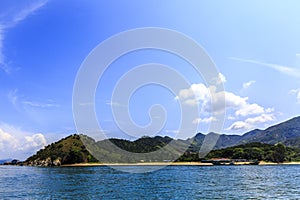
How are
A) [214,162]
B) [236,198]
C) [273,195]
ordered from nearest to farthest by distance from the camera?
[236,198] < [273,195] < [214,162]

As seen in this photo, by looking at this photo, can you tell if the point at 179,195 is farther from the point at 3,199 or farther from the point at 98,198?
the point at 3,199

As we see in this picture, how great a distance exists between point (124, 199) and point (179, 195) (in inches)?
323

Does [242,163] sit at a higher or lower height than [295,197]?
higher

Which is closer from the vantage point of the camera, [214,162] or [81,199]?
[81,199]

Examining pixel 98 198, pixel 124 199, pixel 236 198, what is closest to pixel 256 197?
pixel 236 198

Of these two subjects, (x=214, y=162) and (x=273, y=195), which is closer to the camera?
(x=273, y=195)

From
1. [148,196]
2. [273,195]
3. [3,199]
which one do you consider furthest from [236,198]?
[3,199]

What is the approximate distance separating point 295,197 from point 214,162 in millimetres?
153836

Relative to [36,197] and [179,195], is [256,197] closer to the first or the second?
[179,195]

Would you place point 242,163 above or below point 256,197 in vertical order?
above

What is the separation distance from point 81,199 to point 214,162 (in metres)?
160

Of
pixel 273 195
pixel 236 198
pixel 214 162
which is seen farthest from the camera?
pixel 214 162

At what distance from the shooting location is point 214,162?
195625 millimetres

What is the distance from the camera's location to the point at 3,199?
45.8 m
